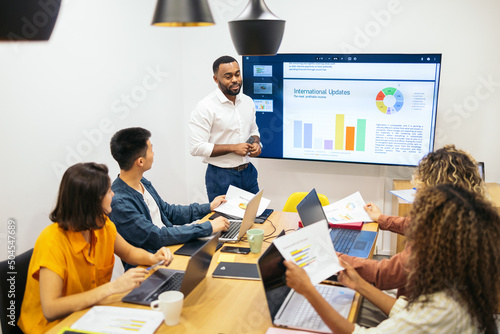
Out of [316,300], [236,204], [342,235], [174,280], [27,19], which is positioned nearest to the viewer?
[316,300]

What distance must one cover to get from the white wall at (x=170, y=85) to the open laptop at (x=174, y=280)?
1.26 m

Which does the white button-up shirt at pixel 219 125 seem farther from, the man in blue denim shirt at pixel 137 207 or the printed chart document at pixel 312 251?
the printed chart document at pixel 312 251

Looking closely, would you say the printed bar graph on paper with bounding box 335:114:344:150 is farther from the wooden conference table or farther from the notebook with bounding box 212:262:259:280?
the wooden conference table

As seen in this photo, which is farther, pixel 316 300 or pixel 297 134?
→ pixel 297 134

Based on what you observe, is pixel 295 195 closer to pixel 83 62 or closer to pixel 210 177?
pixel 210 177

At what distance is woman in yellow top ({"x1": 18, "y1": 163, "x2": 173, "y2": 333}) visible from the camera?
173 cm

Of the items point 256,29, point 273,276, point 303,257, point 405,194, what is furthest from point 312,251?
point 405,194

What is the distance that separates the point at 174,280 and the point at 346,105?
94.1 inches

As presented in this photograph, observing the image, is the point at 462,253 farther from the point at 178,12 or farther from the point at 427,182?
the point at 178,12

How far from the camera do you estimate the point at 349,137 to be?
386cm

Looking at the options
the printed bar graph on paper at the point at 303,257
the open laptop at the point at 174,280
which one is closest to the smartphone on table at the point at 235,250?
the open laptop at the point at 174,280

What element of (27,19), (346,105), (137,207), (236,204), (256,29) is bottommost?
(236,204)

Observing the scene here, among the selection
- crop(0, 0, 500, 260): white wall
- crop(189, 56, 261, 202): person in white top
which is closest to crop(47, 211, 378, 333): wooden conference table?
crop(0, 0, 500, 260): white wall

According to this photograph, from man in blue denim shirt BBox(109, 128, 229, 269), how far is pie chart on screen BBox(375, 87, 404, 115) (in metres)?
1.88
